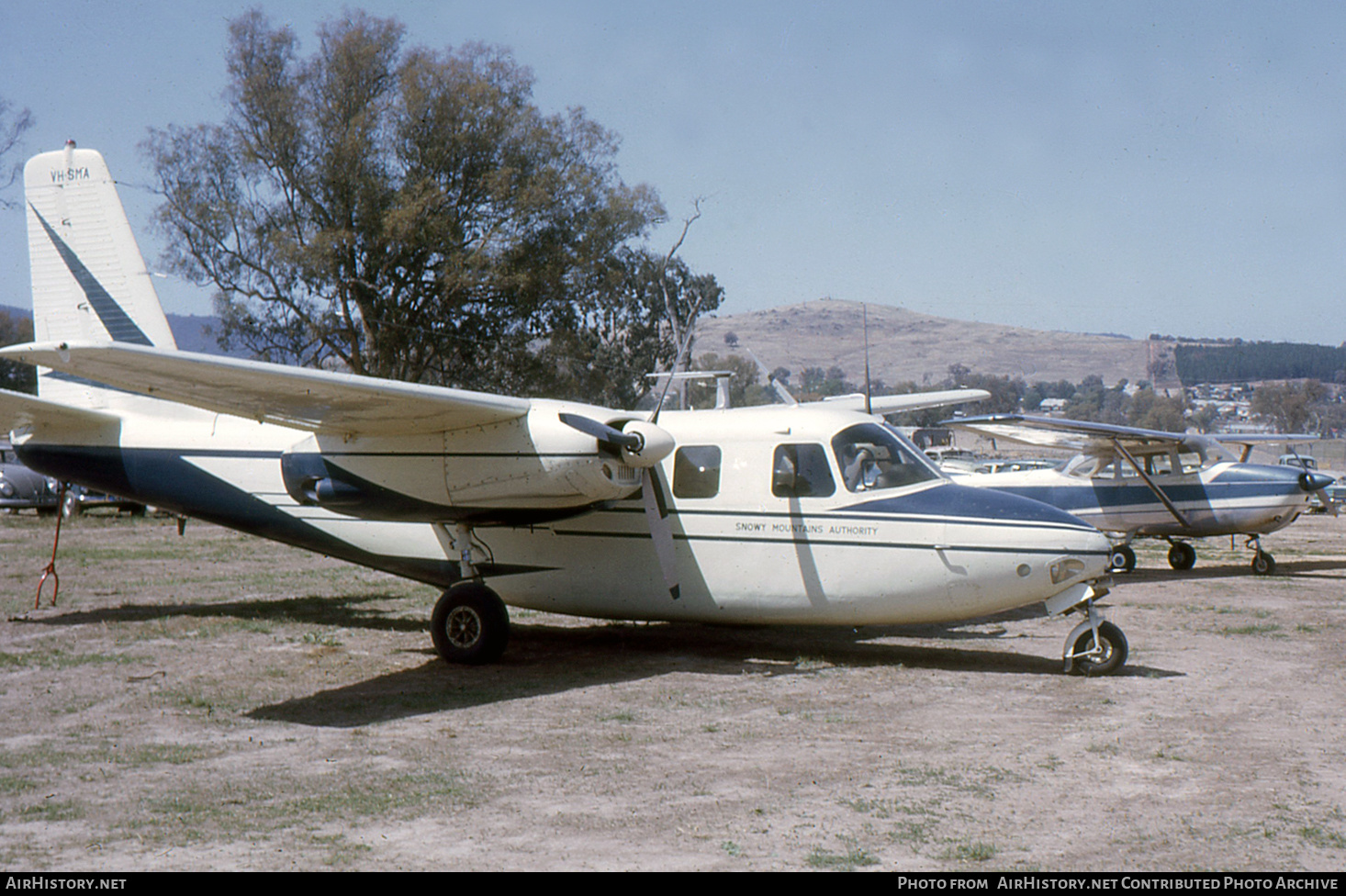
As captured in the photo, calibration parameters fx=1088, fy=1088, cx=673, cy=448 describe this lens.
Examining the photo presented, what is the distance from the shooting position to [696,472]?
34.9 ft

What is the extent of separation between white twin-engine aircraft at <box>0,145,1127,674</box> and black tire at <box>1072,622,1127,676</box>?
17 millimetres

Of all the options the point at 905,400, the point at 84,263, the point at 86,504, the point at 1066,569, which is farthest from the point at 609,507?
the point at 86,504

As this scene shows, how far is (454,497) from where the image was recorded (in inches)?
389

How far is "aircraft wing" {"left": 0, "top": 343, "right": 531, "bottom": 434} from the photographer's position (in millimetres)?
7465

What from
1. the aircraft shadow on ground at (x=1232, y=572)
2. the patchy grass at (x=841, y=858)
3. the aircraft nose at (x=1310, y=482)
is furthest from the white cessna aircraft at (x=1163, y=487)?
the patchy grass at (x=841, y=858)

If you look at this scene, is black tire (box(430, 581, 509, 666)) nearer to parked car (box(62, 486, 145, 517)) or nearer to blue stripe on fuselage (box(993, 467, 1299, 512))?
blue stripe on fuselage (box(993, 467, 1299, 512))

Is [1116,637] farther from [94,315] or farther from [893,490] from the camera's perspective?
[94,315]

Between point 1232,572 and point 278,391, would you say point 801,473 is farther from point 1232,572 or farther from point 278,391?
point 1232,572

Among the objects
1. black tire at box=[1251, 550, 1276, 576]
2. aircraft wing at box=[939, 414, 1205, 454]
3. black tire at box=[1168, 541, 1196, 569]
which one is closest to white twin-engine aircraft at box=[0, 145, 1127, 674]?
aircraft wing at box=[939, 414, 1205, 454]

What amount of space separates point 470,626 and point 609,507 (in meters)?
1.74

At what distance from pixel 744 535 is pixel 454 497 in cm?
274

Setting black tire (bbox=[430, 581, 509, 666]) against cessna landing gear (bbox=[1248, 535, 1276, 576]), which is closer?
black tire (bbox=[430, 581, 509, 666])

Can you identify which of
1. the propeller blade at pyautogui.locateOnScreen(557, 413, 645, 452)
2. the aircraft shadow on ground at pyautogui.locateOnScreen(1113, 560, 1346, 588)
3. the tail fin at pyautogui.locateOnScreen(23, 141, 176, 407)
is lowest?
the aircraft shadow on ground at pyautogui.locateOnScreen(1113, 560, 1346, 588)
